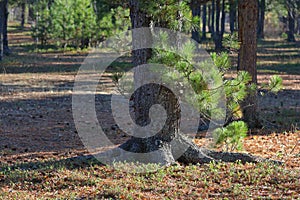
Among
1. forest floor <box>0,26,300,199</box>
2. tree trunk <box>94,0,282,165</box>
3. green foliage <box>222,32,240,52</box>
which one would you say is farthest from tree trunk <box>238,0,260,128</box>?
green foliage <box>222,32,240,52</box>

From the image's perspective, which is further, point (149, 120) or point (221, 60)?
point (149, 120)

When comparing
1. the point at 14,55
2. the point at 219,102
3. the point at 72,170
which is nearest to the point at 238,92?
the point at 219,102

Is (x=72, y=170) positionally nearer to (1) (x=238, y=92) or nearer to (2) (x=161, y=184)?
(2) (x=161, y=184)

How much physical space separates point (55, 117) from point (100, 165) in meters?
6.19

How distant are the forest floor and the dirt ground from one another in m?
0.02

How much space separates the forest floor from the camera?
6758mm

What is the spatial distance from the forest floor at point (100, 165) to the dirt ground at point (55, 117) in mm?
18

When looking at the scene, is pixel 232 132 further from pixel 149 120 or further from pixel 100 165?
pixel 100 165

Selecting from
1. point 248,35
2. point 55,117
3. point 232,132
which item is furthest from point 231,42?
point 55,117

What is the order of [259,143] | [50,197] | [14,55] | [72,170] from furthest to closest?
[14,55], [259,143], [72,170], [50,197]

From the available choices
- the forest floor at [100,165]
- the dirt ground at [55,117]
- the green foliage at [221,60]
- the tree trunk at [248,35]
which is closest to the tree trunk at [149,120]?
the forest floor at [100,165]

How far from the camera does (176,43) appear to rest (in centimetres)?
748

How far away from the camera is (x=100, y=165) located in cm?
807

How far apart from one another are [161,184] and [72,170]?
1.52 m
